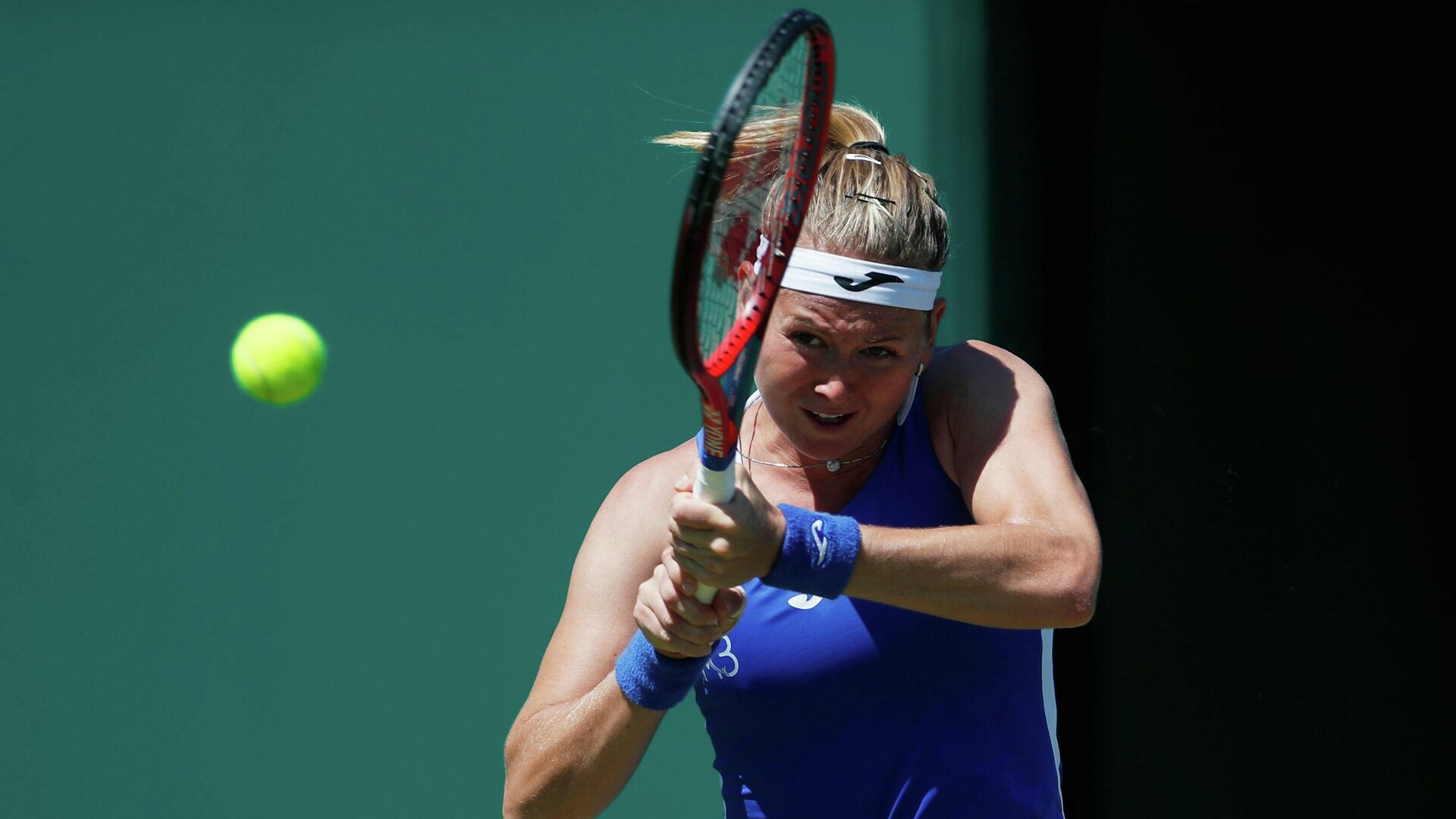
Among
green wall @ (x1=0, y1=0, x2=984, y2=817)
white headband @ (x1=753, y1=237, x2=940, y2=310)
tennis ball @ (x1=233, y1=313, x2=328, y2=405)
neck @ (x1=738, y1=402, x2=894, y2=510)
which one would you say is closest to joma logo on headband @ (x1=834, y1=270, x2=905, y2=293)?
white headband @ (x1=753, y1=237, x2=940, y2=310)

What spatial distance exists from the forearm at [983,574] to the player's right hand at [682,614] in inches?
6.2

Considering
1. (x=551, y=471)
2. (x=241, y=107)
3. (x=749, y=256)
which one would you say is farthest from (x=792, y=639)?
(x=241, y=107)

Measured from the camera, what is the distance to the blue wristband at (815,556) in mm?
1503

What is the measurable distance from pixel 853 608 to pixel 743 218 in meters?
0.52

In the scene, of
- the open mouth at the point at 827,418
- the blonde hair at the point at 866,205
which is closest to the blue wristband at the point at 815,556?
the open mouth at the point at 827,418

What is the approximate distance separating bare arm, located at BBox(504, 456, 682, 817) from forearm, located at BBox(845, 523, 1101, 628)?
39cm

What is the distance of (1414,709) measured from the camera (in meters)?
3.11

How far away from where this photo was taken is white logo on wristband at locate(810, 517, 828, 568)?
1.50 m

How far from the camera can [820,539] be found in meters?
1.51

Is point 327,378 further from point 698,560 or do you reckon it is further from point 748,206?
point 698,560

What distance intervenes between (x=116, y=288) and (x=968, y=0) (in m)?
1.94

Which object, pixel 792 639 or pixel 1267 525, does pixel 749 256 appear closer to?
pixel 792 639

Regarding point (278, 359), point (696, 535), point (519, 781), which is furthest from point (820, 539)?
point (278, 359)

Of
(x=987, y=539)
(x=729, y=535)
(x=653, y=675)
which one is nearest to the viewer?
(x=729, y=535)
